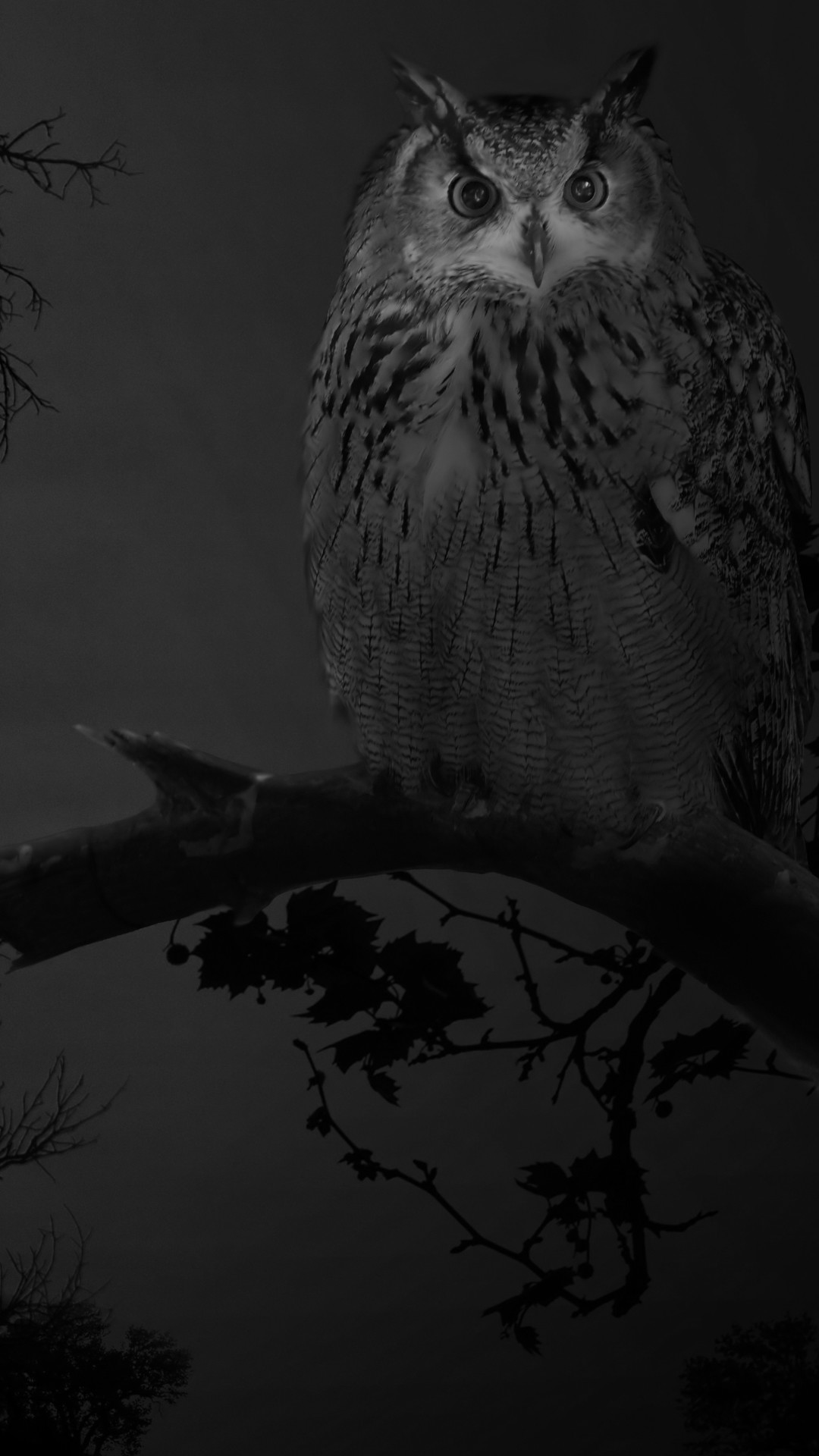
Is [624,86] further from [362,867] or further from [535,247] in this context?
[362,867]

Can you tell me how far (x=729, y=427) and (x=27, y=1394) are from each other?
1598 mm

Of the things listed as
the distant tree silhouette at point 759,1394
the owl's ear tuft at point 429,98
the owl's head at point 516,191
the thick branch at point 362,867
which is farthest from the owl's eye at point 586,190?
the distant tree silhouette at point 759,1394

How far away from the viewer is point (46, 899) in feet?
3.78

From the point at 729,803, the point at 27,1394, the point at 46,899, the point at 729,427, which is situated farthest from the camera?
the point at 27,1394

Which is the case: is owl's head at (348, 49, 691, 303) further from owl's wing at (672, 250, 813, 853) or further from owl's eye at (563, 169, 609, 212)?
owl's wing at (672, 250, 813, 853)

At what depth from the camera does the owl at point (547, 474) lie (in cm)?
117

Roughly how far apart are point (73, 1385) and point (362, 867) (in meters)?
1.13

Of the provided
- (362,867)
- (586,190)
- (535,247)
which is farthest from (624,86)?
(362,867)

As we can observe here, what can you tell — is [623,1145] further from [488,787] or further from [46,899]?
[46,899]

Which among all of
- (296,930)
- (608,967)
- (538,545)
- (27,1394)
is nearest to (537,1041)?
(608,967)

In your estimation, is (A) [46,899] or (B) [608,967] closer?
(A) [46,899]

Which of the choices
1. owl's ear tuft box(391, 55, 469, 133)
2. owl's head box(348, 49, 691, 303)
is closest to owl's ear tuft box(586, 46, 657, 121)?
owl's head box(348, 49, 691, 303)

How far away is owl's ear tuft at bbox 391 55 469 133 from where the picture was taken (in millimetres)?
1162

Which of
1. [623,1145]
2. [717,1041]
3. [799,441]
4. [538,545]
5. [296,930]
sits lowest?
[623,1145]
